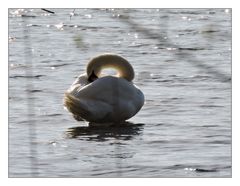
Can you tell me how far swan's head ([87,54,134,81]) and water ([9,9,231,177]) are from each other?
0.39 meters

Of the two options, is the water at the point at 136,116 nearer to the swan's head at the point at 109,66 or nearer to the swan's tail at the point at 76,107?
the swan's tail at the point at 76,107

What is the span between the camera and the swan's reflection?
9376mm

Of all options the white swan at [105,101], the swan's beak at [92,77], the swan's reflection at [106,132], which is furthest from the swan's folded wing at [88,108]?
the swan's beak at [92,77]

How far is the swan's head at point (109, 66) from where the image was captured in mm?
11172

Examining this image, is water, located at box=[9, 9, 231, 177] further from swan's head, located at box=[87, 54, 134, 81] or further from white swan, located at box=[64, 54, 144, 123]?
swan's head, located at box=[87, 54, 134, 81]

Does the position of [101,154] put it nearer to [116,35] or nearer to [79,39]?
[79,39]

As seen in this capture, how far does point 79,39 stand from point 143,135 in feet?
17.4

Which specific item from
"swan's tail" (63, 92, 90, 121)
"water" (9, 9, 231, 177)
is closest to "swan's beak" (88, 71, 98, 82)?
"water" (9, 9, 231, 177)

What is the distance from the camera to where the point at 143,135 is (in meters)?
9.38

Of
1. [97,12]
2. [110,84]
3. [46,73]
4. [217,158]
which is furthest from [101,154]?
[97,12]

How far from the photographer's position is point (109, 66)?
11.5 m

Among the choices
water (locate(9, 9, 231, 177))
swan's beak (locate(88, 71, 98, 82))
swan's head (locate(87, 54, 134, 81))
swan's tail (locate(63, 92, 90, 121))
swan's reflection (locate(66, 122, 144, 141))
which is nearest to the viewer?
water (locate(9, 9, 231, 177))

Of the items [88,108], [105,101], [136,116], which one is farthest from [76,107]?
[136,116]

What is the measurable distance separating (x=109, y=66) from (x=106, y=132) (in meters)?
1.91
